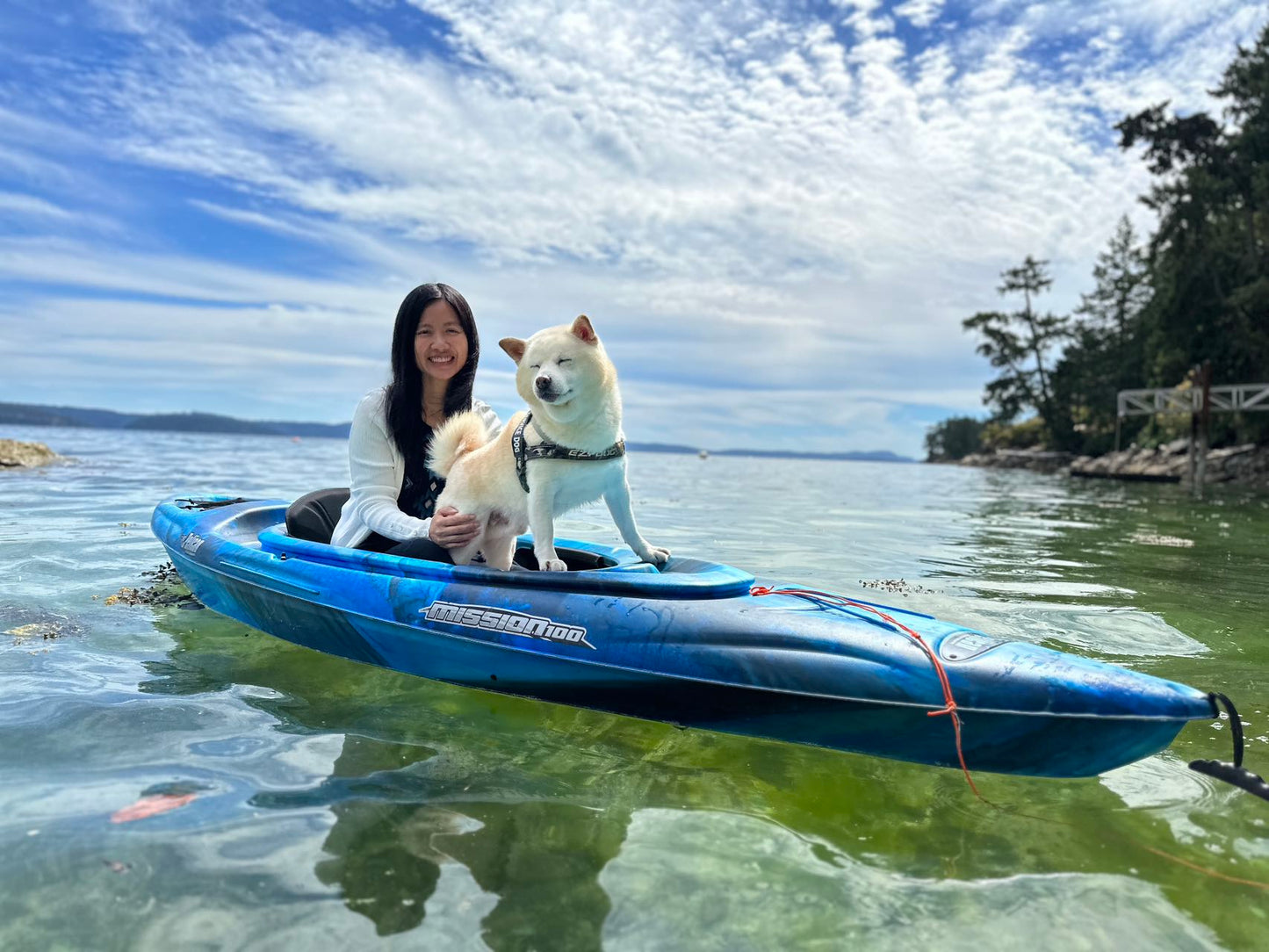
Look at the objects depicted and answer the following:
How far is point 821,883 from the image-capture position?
2426 millimetres

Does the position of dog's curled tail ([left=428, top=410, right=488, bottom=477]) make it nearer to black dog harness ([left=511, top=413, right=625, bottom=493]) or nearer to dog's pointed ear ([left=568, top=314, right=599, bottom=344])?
black dog harness ([left=511, top=413, right=625, bottom=493])

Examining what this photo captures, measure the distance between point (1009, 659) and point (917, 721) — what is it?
0.39 metres

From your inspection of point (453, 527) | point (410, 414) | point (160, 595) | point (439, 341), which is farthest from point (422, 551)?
point (160, 595)

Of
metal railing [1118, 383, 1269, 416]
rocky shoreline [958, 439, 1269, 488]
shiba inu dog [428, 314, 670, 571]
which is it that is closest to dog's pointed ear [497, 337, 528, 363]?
shiba inu dog [428, 314, 670, 571]

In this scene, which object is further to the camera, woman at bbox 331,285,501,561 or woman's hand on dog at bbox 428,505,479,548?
woman at bbox 331,285,501,561

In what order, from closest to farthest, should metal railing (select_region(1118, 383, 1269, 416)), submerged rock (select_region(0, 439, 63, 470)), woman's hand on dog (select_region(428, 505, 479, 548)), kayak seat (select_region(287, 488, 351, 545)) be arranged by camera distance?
woman's hand on dog (select_region(428, 505, 479, 548)) → kayak seat (select_region(287, 488, 351, 545)) → submerged rock (select_region(0, 439, 63, 470)) → metal railing (select_region(1118, 383, 1269, 416))

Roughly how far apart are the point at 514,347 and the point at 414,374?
0.92 metres

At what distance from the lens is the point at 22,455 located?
19484 mm

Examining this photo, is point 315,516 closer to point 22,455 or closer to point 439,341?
point 439,341

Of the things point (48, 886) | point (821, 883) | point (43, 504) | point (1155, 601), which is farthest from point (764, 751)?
point (43, 504)

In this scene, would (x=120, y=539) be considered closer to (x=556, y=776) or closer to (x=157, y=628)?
(x=157, y=628)

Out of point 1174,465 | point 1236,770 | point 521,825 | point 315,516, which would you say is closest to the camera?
point 1236,770

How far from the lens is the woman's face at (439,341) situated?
4316mm

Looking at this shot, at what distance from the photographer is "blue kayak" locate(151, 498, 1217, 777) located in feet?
9.09
